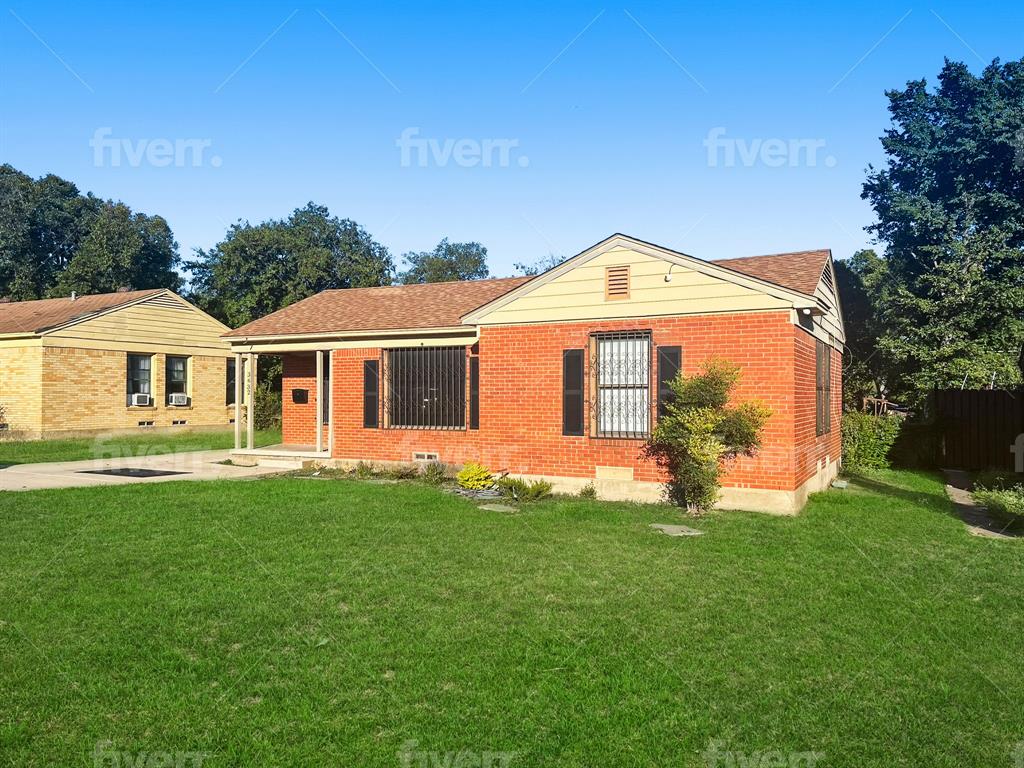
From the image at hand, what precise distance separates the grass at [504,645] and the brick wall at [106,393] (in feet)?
47.1

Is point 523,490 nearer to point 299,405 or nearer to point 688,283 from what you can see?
point 688,283

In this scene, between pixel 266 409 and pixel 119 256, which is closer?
pixel 266 409

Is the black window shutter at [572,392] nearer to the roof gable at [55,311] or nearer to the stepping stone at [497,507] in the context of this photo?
the stepping stone at [497,507]

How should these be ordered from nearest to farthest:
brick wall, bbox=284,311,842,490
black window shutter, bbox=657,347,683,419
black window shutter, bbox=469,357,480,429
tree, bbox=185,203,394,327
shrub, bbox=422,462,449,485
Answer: brick wall, bbox=284,311,842,490 < black window shutter, bbox=657,347,683,419 < shrub, bbox=422,462,449,485 < black window shutter, bbox=469,357,480,429 < tree, bbox=185,203,394,327

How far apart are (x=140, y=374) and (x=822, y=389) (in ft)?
68.0

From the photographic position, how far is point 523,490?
1087 cm

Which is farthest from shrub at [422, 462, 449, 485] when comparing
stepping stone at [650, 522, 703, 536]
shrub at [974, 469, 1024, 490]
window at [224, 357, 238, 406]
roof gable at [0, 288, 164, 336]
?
window at [224, 357, 238, 406]

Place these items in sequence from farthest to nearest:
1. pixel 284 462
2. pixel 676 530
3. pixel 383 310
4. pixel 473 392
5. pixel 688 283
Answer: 1. pixel 383 310
2. pixel 284 462
3. pixel 473 392
4. pixel 688 283
5. pixel 676 530

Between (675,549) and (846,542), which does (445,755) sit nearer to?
(675,549)

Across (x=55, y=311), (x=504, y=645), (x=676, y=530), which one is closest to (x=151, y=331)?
(x=55, y=311)

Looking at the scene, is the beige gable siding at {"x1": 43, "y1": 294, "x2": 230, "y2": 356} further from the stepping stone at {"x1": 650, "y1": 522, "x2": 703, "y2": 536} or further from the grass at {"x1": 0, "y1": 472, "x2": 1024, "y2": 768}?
the stepping stone at {"x1": 650, "y1": 522, "x2": 703, "y2": 536}

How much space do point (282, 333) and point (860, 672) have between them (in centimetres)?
1335

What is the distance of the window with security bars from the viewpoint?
13461 millimetres

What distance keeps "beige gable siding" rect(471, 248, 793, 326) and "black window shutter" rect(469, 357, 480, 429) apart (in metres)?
1.45
